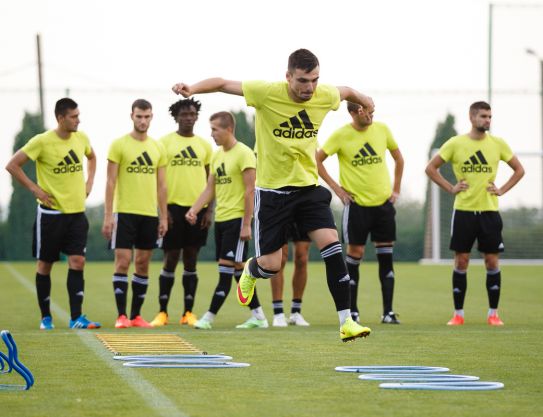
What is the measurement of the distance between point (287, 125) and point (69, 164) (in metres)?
4.26

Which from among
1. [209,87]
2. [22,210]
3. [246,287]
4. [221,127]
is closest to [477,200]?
[221,127]

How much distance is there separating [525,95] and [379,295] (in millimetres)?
13903

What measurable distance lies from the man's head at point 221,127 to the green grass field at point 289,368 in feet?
6.36

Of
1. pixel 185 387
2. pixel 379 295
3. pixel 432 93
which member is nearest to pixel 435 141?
pixel 432 93

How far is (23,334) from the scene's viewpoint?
1087 cm

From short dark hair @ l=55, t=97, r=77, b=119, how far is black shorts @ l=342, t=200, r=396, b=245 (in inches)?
121

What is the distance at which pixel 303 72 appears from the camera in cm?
823

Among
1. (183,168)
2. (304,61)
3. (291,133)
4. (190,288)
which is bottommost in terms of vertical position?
(190,288)

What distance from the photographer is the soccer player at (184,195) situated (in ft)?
42.0

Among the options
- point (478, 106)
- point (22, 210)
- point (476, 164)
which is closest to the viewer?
point (478, 106)

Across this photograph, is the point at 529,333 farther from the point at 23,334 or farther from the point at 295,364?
the point at 23,334

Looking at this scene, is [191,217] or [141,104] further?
[141,104]

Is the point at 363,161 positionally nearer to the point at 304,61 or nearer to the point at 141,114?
the point at 141,114

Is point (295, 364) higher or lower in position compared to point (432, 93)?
lower
